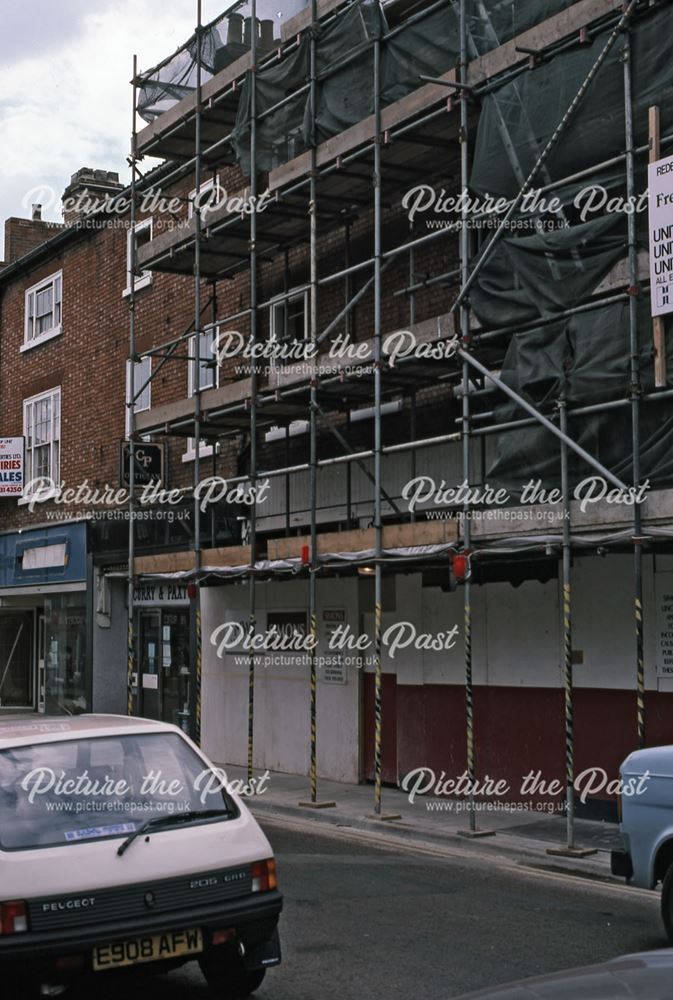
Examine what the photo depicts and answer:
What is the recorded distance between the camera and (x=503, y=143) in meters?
13.0

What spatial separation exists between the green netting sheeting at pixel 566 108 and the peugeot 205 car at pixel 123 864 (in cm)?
752

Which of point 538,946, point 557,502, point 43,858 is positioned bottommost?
point 538,946

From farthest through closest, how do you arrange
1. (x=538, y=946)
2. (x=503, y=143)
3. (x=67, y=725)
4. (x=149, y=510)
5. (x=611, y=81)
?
(x=149, y=510) < (x=503, y=143) < (x=611, y=81) < (x=538, y=946) < (x=67, y=725)

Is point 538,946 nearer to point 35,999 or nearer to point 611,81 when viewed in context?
point 35,999

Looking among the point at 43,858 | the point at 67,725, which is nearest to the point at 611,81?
the point at 67,725

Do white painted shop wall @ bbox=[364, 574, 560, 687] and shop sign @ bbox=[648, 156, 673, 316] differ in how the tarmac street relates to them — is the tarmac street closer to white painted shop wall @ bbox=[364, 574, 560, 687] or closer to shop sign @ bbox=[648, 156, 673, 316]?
white painted shop wall @ bbox=[364, 574, 560, 687]

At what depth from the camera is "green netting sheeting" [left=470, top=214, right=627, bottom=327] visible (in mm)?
11969

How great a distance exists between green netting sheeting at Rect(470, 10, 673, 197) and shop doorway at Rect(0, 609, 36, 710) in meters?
19.0

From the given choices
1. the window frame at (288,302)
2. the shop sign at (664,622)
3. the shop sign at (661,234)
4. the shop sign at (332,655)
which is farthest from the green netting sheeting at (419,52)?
the shop sign at (332,655)

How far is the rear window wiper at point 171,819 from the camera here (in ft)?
21.3

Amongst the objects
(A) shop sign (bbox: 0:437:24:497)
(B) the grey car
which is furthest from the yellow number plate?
(A) shop sign (bbox: 0:437:24:497)

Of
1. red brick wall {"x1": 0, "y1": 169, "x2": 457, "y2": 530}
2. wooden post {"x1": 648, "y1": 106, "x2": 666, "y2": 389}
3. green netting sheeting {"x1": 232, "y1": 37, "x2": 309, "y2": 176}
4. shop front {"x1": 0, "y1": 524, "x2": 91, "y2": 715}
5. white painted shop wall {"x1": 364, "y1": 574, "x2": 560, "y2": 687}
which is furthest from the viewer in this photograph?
shop front {"x1": 0, "y1": 524, "x2": 91, "y2": 715}

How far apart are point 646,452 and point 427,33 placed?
5.93m

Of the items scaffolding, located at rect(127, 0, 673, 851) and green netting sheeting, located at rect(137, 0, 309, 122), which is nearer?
scaffolding, located at rect(127, 0, 673, 851)
